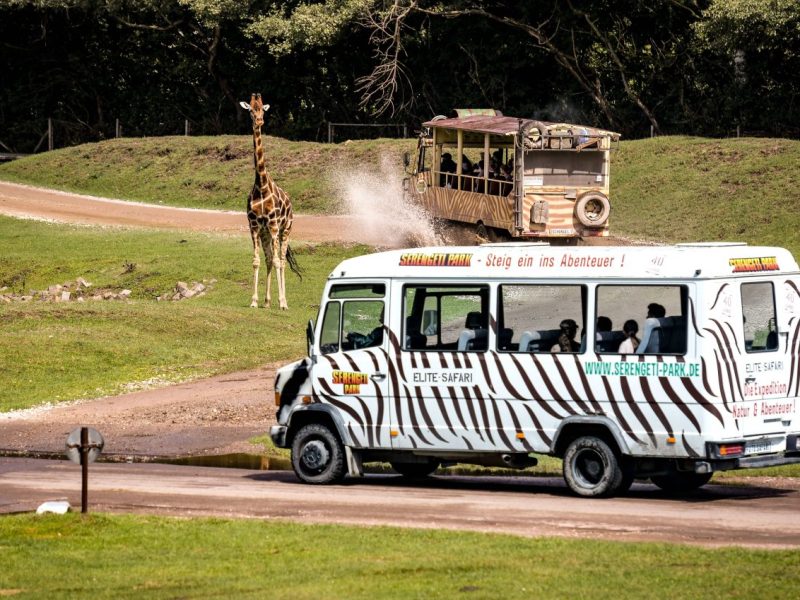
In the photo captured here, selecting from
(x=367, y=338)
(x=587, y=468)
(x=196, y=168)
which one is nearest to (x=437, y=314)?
(x=367, y=338)

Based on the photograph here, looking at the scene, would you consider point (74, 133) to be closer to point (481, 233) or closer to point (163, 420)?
point (481, 233)

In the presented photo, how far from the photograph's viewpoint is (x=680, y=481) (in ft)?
60.4

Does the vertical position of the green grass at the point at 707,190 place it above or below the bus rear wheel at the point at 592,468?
above

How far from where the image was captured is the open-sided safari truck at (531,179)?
3894 centimetres

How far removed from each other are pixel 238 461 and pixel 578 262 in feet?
22.5

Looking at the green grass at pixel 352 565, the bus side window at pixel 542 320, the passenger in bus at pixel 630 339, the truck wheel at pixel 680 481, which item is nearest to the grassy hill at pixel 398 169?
the truck wheel at pixel 680 481

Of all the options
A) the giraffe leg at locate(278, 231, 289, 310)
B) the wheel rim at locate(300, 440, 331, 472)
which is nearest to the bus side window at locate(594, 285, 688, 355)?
the wheel rim at locate(300, 440, 331, 472)

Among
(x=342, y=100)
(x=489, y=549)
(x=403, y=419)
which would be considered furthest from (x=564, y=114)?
(x=489, y=549)

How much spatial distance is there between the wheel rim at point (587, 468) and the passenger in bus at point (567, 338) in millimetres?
1214

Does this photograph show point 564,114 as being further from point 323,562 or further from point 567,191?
point 323,562

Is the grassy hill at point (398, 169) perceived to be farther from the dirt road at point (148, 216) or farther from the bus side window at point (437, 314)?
the bus side window at point (437, 314)

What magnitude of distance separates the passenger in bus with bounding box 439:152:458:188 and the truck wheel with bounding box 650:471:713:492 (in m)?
24.5

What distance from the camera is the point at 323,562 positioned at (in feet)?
44.4

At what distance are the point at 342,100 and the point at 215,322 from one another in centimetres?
3988
